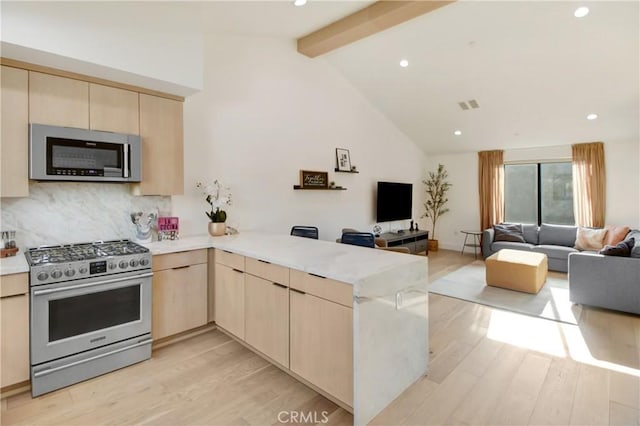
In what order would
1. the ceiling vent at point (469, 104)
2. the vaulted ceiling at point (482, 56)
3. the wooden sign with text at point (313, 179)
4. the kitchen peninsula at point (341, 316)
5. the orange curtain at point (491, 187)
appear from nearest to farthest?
the kitchen peninsula at point (341, 316)
the vaulted ceiling at point (482, 56)
the wooden sign with text at point (313, 179)
the ceiling vent at point (469, 104)
the orange curtain at point (491, 187)

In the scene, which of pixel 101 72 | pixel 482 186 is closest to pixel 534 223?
pixel 482 186

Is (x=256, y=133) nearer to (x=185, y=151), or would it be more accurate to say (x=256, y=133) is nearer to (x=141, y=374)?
(x=185, y=151)

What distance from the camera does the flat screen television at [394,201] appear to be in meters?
6.43

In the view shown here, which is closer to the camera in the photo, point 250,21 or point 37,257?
point 37,257

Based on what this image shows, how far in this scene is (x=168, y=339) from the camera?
2.97 meters

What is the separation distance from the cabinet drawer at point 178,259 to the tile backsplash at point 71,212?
0.61 metres

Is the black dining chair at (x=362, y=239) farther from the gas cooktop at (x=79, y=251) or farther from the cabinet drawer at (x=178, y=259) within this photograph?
the gas cooktop at (x=79, y=251)

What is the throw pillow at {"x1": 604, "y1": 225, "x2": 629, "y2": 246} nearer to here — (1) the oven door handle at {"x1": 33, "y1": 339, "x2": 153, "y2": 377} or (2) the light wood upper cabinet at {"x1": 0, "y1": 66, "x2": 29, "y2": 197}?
(1) the oven door handle at {"x1": 33, "y1": 339, "x2": 153, "y2": 377}

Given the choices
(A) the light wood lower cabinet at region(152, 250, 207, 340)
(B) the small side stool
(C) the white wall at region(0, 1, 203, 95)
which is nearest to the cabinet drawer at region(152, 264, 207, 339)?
(A) the light wood lower cabinet at region(152, 250, 207, 340)

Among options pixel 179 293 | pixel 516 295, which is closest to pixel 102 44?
pixel 179 293

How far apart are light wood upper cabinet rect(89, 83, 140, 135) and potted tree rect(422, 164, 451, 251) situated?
677 centimetres

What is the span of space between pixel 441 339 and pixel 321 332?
159 centimetres

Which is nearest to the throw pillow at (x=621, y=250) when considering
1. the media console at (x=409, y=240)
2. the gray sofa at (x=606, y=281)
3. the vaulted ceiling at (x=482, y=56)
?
the gray sofa at (x=606, y=281)

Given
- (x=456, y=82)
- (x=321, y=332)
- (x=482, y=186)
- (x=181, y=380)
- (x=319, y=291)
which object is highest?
(x=456, y=82)
